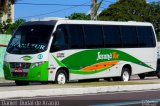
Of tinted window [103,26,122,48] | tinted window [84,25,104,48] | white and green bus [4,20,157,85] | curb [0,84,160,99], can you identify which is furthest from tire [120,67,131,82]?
curb [0,84,160,99]

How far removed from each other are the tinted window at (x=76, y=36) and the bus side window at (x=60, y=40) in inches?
19.5

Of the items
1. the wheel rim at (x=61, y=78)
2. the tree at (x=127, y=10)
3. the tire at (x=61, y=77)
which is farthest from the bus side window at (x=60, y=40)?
the tree at (x=127, y=10)

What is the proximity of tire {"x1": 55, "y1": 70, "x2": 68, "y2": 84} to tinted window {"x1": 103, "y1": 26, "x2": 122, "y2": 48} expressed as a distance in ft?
12.4

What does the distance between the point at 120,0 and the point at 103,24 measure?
6526 cm

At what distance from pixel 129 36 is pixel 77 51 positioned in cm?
477

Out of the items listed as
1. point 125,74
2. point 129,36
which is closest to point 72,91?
point 125,74

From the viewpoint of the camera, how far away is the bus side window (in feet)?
84.5

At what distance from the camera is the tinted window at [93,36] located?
2816 cm

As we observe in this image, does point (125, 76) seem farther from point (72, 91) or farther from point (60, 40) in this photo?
point (72, 91)

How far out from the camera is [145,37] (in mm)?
32125

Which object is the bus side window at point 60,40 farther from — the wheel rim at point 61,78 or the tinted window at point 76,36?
the wheel rim at point 61,78

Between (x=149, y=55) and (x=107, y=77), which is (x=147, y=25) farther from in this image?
(x=107, y=77)

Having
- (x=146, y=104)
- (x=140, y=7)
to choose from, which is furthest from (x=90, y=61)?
(x=140, y=7)

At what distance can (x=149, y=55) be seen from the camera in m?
32.4
